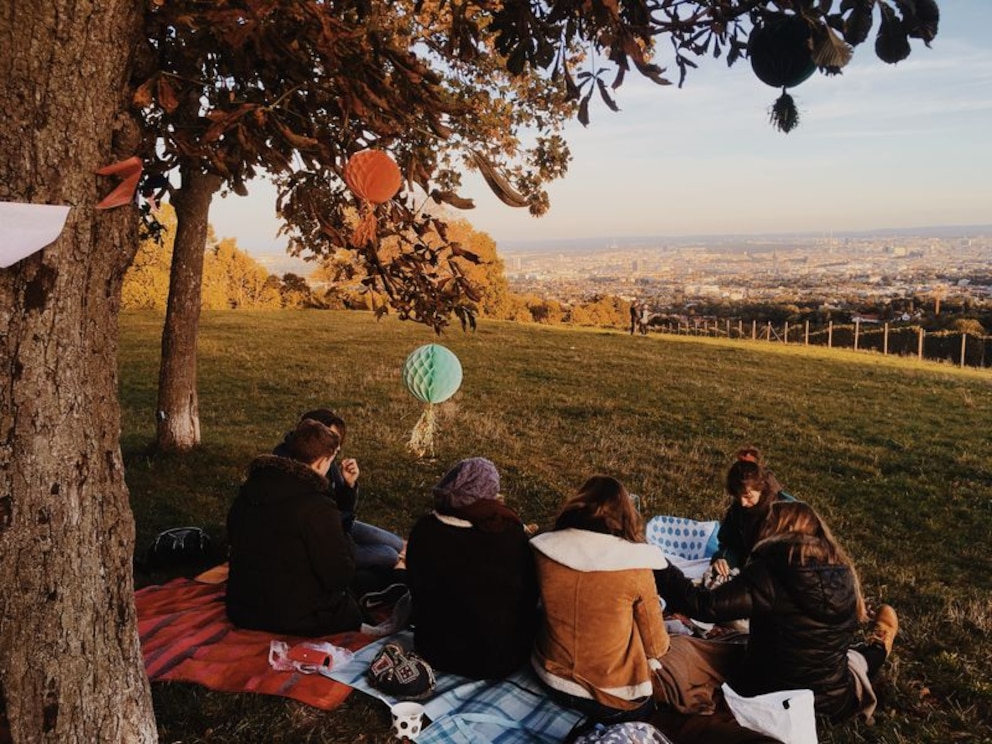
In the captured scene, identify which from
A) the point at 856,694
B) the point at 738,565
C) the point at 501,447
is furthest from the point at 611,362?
the point at 856,694

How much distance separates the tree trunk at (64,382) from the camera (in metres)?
3.09

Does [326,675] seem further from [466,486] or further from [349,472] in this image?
[349,472]

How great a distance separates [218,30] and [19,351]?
4.77 ft

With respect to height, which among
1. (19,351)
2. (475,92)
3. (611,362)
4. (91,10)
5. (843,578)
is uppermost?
(475,92)

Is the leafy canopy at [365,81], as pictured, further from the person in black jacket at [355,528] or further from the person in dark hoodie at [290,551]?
the person in black jacket at [355,528]

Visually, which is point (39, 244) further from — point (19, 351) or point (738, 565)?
point (738, 565)

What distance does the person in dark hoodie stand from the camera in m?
5.04

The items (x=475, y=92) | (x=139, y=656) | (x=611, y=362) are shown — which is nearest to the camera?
(x=139, y=656)

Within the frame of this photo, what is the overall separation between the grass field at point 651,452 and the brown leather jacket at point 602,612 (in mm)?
1125

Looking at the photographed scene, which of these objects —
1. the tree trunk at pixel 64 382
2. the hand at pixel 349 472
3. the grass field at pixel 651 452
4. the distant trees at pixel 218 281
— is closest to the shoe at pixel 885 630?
the grass field at pixel 651 452

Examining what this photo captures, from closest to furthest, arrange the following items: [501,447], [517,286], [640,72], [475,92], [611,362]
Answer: [640,72], [475,92], [501,447], [611,362], [517,286]

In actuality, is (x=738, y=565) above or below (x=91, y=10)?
below

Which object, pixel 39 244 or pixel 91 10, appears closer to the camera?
pixel 39 244

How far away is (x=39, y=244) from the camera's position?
2979mm
